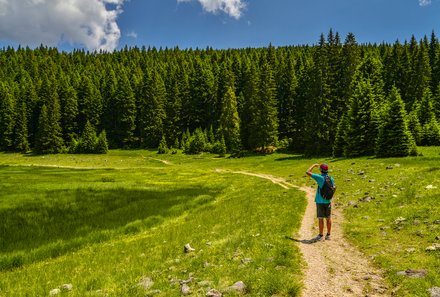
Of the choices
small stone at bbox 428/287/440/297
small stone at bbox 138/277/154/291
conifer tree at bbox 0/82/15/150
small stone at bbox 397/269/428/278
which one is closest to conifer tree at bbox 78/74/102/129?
conifer tree at bbox 0/82/15/150

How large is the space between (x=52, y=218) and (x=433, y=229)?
79.0 feet

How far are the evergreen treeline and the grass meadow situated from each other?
2135 cm

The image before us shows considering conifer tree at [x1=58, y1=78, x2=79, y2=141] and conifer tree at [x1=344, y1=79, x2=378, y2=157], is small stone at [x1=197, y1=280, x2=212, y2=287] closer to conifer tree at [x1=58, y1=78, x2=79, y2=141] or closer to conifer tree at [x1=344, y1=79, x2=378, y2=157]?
conifer tree at [x1=344, y1=79, x2=378, y2=157]

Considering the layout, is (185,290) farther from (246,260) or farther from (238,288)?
(246,260)

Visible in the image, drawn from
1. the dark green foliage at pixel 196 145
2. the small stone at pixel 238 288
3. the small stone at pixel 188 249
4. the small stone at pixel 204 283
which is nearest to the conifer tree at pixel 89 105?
the dark green foliage at pixel 196 145

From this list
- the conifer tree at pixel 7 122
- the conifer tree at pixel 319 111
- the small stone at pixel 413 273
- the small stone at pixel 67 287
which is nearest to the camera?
the small stone at pixel 413 273

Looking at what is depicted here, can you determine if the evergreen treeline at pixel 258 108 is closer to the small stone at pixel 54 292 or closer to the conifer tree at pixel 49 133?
the conifer tree at pixel 49 133

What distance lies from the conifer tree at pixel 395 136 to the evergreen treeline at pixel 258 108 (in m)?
0.13

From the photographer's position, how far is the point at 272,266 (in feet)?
36.1

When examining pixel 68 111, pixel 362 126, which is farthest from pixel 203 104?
pixel 362 126

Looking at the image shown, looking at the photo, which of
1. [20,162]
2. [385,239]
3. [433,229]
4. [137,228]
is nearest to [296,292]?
[385,239]

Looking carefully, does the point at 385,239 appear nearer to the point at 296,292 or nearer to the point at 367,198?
the point at 296,292

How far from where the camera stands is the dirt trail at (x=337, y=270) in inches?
368

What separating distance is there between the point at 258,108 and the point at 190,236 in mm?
70778
